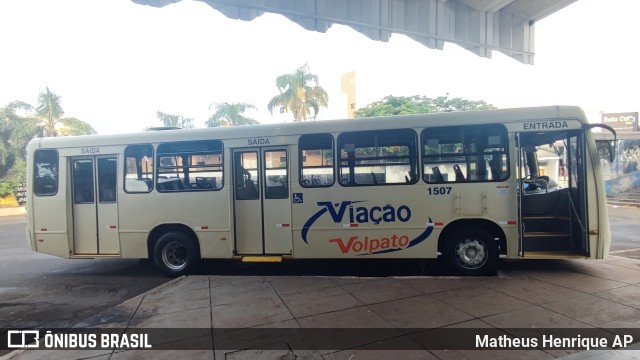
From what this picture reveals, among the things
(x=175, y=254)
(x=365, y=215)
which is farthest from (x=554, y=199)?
(x=175, y=254)

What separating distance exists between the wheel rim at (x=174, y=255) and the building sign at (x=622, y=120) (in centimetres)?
3413

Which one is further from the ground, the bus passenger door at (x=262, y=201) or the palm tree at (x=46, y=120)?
the palm tree at (x=46, y=120)

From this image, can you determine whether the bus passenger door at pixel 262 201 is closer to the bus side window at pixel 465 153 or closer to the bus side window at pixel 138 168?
the bus side window at pixel 138 168

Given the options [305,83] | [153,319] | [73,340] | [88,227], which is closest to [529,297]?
[153,319]

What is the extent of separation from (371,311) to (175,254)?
4411mm

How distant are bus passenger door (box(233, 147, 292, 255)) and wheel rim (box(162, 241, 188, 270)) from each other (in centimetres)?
122

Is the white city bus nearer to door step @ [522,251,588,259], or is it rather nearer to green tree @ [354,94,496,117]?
door step @ [522,251,588,259]

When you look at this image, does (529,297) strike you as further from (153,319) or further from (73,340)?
(73,340)

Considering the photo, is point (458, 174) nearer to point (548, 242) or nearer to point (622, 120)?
point (548, 242)

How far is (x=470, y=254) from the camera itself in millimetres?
6684

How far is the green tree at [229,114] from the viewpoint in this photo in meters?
32.3

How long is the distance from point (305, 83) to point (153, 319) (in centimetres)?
2569

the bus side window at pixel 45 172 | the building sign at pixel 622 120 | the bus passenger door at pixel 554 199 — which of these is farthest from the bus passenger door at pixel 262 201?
the building sign at pixel 622 120

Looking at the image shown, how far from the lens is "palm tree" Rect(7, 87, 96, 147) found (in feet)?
84.5
